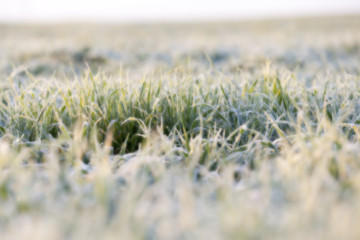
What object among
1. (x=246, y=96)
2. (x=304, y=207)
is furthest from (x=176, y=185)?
(x=246, y=96)

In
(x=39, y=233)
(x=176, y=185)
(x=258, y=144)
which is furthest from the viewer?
(x=258, y=144)

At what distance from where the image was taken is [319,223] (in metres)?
0.99

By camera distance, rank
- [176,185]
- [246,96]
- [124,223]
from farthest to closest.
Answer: [246,96], [176,185], [124,223]

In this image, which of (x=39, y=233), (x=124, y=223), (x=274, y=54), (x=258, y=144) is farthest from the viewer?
(x=274, y=54)

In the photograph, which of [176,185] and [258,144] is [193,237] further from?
[258,144]

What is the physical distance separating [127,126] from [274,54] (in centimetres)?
510

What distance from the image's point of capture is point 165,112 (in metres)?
2.05

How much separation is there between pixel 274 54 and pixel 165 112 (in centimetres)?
496

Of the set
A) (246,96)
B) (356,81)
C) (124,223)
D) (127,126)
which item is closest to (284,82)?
(246,96)

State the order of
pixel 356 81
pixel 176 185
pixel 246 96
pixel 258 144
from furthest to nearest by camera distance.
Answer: pixel 356 81, pixel 246 96, pixel 258 144, pixel 176 185

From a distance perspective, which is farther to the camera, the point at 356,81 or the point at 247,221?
the point at 356,81

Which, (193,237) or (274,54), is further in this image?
(274,54)

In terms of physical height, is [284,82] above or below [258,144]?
above

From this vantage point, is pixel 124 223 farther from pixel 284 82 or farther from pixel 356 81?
pixel 356 81
